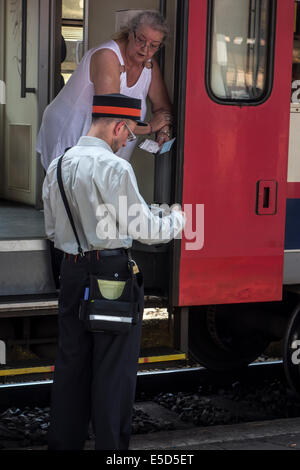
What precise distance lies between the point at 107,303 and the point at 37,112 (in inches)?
122

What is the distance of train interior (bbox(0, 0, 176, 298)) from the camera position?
4.70 m

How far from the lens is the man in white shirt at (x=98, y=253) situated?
3.62m

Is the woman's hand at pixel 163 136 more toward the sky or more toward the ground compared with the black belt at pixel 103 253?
more toward the sky

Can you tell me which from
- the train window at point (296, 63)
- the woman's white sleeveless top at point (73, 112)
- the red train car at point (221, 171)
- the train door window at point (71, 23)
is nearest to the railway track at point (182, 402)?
the red train car at point (221, 171)

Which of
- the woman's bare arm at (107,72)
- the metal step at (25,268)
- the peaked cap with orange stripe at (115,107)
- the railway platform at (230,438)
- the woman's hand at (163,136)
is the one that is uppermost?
the woman's bare arm at (107,72)

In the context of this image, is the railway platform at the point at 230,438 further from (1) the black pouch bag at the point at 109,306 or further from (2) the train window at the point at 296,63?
(2) the train window at the point at 296,63

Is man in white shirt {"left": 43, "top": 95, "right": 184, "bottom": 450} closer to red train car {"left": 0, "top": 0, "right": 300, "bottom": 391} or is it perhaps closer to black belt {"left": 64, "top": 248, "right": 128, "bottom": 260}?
black belt {"left": 64, "top": 248, "right": 128, "bottom": 260}

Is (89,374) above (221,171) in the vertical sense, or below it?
below

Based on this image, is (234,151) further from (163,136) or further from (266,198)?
Result: (163,136)

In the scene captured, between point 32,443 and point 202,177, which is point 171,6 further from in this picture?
point 32,443

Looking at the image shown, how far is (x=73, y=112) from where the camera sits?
502cm

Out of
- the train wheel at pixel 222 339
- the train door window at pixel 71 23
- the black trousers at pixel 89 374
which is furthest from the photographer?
the train door window at pixel 71 23

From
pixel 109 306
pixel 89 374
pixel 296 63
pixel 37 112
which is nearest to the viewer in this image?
pixel 109 306

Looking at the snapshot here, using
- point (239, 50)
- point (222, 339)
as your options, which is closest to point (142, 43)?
point (239, 50)
